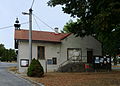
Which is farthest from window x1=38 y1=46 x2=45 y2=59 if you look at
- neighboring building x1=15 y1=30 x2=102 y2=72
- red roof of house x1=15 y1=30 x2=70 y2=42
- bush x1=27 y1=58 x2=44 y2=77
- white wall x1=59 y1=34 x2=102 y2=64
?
bush x1=27 y1=58 x2=44 y2=77

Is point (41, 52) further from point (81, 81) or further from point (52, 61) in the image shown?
point (81, 81)

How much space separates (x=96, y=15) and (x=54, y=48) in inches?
741

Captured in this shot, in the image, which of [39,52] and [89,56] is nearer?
[39,52]

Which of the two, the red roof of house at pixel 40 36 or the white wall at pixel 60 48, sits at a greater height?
the red roof of house at pixel 40 36

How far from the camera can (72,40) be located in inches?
1416

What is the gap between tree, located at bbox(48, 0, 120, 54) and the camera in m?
13.7

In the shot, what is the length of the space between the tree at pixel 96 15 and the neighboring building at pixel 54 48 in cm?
667

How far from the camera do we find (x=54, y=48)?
1366 inches

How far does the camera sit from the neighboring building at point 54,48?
32812mm

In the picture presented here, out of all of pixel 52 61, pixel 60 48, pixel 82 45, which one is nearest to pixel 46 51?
pixel 52 61

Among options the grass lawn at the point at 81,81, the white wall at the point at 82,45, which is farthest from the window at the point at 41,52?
the grass lawn at the point at 81,81

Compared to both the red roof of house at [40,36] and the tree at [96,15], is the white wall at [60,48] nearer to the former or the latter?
the red roof of house at [40,36]

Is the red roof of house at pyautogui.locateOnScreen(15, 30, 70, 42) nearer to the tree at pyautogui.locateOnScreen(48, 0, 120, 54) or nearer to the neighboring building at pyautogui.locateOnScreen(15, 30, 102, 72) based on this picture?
the neighboring building at pyautogui.locateOnScreen(15, 30, 102, 72)

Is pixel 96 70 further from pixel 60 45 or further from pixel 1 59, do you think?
pixel 1 59
